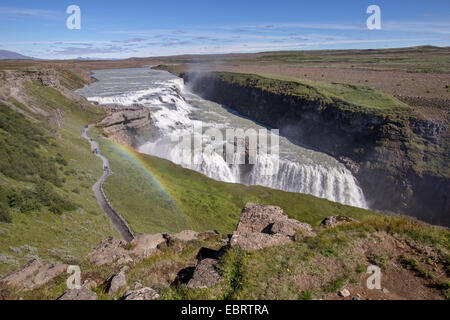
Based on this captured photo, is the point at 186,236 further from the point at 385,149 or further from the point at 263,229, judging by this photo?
the point at 385,149

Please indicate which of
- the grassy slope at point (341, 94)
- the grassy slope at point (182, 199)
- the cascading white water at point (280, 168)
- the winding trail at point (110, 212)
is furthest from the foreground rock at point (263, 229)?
the grassy slope at point (341, 94)

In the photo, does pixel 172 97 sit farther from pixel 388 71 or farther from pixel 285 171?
pixel 388 71

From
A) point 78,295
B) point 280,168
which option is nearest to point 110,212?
point 78,295

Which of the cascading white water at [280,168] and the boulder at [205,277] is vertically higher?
the boulder at [205,277]

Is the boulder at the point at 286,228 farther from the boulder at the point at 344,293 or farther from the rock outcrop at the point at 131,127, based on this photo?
the rock outcrop at the point at 131,127

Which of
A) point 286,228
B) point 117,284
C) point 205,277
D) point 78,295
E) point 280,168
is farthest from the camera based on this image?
point 280,168

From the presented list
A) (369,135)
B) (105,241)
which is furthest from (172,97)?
(105,241)
